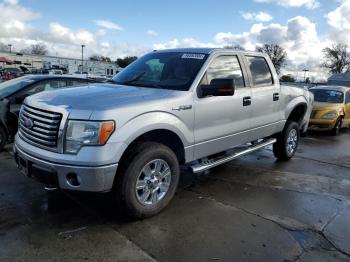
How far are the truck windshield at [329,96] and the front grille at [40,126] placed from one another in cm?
1058

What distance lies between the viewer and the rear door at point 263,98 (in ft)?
19.0

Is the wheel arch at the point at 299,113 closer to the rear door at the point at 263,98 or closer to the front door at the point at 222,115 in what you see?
the rear door at the point at 263,98

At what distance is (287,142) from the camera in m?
7.15

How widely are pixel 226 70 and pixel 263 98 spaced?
1002 mm

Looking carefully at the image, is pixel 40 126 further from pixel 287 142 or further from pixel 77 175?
pixel 287 142

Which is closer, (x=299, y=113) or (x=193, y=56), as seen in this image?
(x=193, y=56)

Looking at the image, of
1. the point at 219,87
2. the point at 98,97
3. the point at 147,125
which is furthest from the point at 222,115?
the point at 98,97

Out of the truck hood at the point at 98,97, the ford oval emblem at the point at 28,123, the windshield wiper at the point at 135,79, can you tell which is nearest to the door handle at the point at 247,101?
the truck hood at the point at 98,97

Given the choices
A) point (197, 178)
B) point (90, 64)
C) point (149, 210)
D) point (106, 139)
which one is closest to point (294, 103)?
point (197, 178)

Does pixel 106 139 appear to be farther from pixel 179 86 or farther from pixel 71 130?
pixel 179 86

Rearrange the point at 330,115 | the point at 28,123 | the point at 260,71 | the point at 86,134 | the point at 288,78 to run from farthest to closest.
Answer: the point at 288,78
the point at 330,115
the point at 260,71
the point at 28,123
the point at 86,134

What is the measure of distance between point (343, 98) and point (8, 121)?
10.3 m

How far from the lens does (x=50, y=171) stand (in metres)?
3.69

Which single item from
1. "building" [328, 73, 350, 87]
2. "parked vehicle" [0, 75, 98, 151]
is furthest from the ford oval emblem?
"building" [328, 73, 350, 87]
